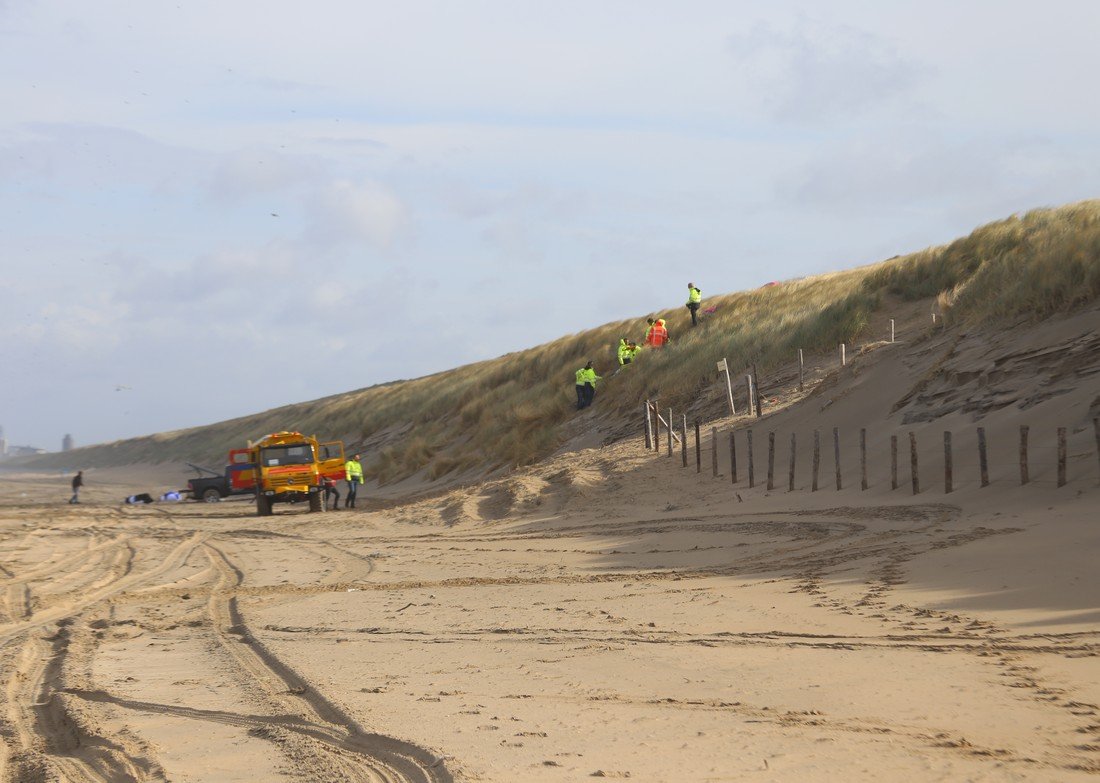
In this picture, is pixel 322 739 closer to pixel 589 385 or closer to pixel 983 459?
pixel 983 459

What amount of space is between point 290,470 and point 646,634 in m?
23.6

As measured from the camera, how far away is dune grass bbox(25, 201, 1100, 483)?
963 inches

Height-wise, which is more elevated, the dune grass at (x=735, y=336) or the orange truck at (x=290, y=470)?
the dune grass at (x=735, y=336)

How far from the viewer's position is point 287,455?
106 ft

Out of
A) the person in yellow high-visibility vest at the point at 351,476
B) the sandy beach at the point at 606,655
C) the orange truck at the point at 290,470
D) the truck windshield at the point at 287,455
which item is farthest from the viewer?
the truck windshield at the point at 287,455

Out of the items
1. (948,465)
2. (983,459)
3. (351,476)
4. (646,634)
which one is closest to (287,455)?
(351,476)

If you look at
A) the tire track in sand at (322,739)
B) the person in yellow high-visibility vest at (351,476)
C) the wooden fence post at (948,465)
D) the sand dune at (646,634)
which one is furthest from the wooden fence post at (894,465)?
the person in yellow high-visibility vest at (351,476)

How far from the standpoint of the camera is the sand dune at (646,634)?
615 centimetres

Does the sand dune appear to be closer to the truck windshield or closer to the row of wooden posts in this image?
the row of wooden posts

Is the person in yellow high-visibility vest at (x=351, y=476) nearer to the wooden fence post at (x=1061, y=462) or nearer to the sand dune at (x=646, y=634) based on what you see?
the sand dune at (x=646, y=634)

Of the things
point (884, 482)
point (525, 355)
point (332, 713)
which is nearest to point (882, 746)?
point (332, 713)

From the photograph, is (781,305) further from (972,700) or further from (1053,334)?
(972,700)

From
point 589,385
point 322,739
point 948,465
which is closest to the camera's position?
point 322,739

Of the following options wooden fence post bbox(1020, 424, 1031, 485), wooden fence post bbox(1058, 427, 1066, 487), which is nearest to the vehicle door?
wooden fence post bbox(1020, 424, 1031, 485)
